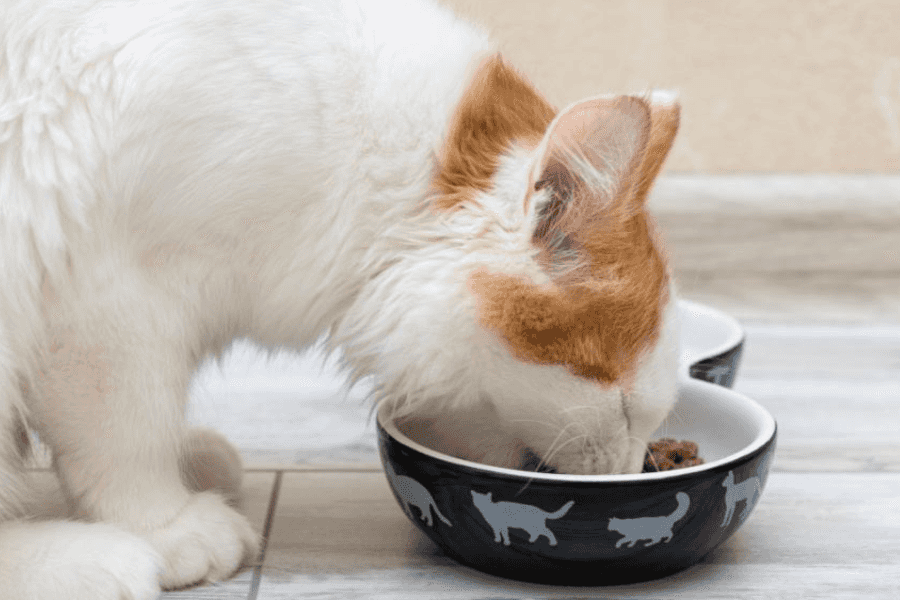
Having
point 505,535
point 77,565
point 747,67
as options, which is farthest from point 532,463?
point 747,67

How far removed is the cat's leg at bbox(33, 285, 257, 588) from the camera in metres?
0.90

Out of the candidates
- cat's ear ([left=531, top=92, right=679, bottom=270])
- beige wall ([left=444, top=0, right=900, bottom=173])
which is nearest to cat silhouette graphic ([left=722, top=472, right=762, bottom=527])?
cat's ear ([left=531, top=92, right=679, bottom=270])

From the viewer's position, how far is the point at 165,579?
→ 0.94 m

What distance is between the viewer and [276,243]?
3.03 feet

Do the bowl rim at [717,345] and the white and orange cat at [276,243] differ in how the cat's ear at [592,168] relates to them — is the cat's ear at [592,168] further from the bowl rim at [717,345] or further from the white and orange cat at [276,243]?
the bowl rim at [717,345]

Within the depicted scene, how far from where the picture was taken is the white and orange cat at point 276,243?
2.88ft

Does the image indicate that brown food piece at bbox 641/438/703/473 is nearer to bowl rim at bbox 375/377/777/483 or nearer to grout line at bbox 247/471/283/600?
bowl rim at bbox 375/377/777/483

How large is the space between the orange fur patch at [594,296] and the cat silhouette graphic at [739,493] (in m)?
0.12

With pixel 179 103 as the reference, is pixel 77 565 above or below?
below

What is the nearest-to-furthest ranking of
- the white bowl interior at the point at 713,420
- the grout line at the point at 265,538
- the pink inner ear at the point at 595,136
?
the pink inner ear at the point at 595,136
the grout line at the point at 265,538
the white bowl interior at the point at 713,420

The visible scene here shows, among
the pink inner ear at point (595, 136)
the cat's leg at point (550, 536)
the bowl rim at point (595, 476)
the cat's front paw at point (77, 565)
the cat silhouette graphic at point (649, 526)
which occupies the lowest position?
the cat's front paw at point (77, 565)

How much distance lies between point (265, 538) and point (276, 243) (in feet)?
1.01

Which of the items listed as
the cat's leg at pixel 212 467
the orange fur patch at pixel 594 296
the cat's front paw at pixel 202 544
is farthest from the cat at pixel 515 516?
A: the cat's leg at pixel 212 467

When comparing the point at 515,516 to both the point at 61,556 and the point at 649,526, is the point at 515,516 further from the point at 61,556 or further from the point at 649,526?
the point at 61,556
